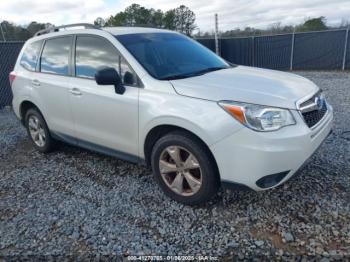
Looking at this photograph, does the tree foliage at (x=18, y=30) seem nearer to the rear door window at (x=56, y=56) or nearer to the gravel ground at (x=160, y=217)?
the rear door window at (x=56, y=56)

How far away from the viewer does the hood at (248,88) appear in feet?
8.72

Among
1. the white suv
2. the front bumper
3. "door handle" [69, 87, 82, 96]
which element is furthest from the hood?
"door handle" [69, 87, 82, 96]

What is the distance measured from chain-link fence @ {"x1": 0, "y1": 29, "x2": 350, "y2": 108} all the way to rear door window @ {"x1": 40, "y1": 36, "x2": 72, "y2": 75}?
10.3m

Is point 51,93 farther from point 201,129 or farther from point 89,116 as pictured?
point 201,129

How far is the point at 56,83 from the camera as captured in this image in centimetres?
403

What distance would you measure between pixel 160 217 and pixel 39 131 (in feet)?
9.07

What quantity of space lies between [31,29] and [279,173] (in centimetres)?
2216

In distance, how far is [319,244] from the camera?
2457 millimetres

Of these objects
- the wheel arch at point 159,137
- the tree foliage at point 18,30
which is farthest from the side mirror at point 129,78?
the tree foliage at point 18,30

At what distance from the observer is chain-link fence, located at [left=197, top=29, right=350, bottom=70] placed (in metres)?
12.6

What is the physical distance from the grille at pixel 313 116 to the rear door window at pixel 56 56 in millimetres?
2874

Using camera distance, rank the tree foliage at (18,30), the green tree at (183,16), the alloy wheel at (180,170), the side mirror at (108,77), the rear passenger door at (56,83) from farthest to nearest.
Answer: the green tree at (183,16) → the tree foliage at (18,30) → the rear passenger door at (56,83) → the side mirror at (108,77) → the alloy wheel at (180,170)

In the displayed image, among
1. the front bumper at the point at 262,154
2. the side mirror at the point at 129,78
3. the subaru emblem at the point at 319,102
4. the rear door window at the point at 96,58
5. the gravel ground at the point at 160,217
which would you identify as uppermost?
the rear door window at the point at 96,58

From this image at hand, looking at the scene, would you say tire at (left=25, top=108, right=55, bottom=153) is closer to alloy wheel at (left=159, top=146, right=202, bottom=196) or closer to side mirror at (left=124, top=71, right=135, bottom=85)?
side mirror at (left=124, top=71, right=135, bottom=85)
